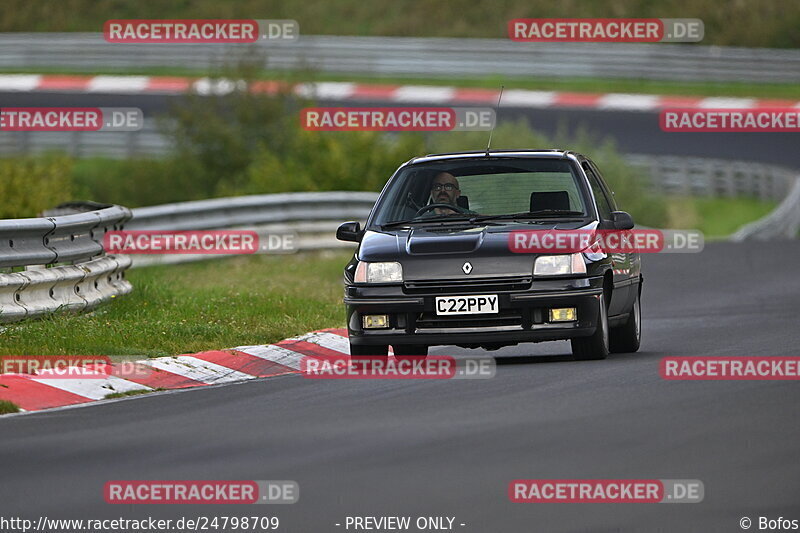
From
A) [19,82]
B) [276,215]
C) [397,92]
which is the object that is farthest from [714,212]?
[19,82]

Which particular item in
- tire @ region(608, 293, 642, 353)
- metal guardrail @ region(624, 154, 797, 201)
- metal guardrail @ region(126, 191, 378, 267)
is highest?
metal guardrail @ region(624, 154, 797, 201)

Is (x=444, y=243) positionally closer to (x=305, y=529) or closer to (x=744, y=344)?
(x=744, y=344)

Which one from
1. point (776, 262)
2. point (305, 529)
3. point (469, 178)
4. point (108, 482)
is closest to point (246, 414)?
point (108, 482)

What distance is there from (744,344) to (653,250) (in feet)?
42.7

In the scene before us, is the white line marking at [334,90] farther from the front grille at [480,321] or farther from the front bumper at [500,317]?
the front grille at [480,321]

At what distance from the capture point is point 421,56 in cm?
4312

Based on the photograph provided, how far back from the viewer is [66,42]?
43.0 meters
